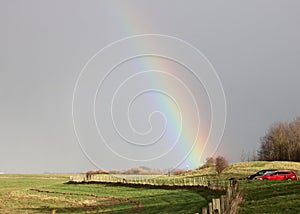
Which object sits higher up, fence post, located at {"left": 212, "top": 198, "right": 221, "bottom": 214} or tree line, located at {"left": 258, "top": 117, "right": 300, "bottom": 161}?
tree line, located at {"left": 258, "top": 117, "right": 300, "bottom": 161}

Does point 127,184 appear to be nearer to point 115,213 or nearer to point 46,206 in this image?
point 46,206

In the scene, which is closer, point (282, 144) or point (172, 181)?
point (172, 181)

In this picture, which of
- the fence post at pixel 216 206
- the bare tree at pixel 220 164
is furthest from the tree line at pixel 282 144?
the fence post at pixel 216 206

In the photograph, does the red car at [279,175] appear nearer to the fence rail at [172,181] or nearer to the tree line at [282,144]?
the fence rail at [172,181]

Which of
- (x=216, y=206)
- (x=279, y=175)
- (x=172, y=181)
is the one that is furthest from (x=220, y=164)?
(x=216, y=206)

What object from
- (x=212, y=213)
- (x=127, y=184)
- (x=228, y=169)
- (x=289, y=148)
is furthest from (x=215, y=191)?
(x=289, y=148)

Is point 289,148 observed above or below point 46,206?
above

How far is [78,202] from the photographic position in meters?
52.8

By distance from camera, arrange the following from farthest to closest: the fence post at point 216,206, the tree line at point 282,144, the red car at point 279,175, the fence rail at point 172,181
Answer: the tree line at point 282,144, the red car at point 279,175, the fence rail at point 172,181, the fence post at point 216,206

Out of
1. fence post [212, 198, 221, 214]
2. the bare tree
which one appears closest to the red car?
the bare tree

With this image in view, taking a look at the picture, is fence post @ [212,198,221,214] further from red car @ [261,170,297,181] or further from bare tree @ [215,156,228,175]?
bare tree @ [215,156,228,175]

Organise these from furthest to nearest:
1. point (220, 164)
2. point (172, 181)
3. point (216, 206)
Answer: point (220, 164) → point (172, 181) → point (216, 206)

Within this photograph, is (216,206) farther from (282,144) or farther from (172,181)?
(282,144)

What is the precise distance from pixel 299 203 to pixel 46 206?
29.0 meters
